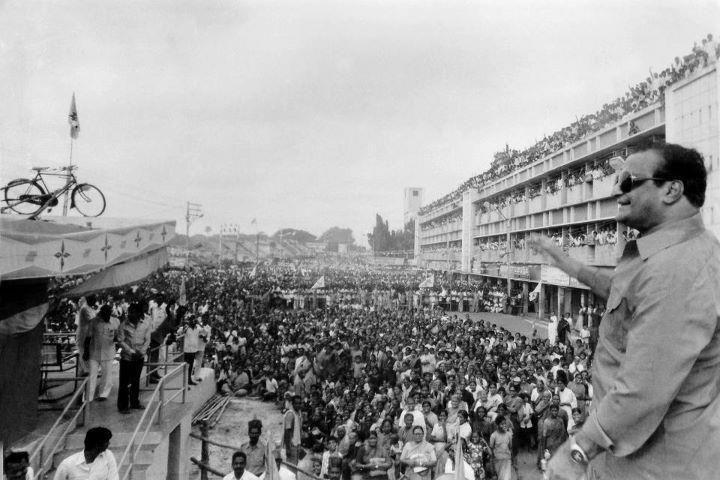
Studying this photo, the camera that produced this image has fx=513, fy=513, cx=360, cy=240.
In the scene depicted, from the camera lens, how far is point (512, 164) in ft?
120

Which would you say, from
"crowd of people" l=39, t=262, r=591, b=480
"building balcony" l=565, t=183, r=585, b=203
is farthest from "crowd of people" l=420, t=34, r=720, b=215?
"crowd of people" l=39, t=262, r=591, b=480

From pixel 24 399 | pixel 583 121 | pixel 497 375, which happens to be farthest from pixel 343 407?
pixel 583 121

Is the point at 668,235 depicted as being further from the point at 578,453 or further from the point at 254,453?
the point at 254,453

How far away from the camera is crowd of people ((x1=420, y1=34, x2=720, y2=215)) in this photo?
17.1m

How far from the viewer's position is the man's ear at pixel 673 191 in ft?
4.63

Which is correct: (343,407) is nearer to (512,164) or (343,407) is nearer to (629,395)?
(629,395)

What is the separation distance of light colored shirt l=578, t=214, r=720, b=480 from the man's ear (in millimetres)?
70

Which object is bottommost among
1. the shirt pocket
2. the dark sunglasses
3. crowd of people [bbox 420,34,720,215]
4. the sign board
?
the sign board

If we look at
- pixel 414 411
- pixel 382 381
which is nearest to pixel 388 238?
pixel 382 381

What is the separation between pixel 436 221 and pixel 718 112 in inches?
1676

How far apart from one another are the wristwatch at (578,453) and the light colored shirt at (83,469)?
4.35m

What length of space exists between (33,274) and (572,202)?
2674cm

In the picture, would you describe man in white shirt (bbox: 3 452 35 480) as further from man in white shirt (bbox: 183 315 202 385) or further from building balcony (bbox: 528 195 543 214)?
building balcony (bbox: 528 195 543 214)

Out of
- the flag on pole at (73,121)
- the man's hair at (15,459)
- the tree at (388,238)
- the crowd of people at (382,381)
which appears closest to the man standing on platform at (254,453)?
the crowd of people at (382,381)
